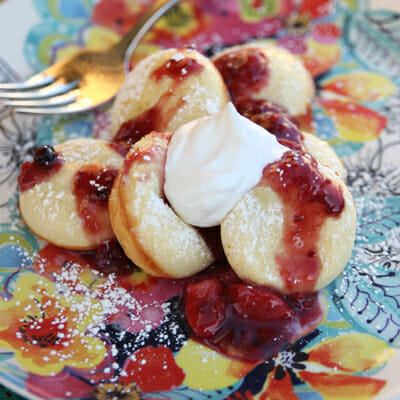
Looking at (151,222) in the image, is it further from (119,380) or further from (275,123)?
(275,123)

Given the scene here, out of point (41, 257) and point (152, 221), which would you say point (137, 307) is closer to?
point (152, 221)

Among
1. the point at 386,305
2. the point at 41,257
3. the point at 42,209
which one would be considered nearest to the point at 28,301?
the point at 41,257

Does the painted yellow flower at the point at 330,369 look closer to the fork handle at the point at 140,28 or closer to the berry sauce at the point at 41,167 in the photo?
the berry sauce at the point at 41,167

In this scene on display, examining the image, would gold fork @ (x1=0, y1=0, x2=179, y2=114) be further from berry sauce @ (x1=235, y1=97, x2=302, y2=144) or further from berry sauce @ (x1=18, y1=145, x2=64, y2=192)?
berry sauce @ (x1=235, y1=97, x2=302, y2=144)

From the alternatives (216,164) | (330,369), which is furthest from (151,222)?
(330,369)

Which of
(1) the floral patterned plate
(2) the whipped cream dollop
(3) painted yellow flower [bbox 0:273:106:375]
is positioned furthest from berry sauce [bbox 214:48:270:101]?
(3) painted yellow flower [bbox 0:273:106:375]

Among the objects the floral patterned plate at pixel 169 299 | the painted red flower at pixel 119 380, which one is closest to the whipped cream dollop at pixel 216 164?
the floral patterned plate at pixel 169 299
